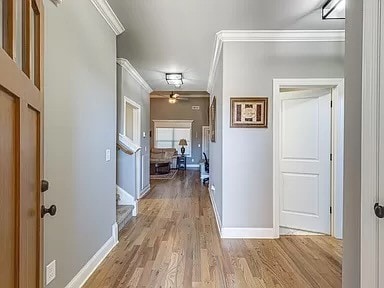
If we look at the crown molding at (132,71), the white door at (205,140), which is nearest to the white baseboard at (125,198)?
the crown molding at (132,71)

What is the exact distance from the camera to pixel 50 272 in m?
2.04

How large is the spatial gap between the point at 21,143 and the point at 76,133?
1425 millimetres

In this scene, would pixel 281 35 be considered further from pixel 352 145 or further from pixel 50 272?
pixel 50 272

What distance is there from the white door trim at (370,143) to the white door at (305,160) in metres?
2.79

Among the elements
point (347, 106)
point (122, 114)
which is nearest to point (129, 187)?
point (122, 114)

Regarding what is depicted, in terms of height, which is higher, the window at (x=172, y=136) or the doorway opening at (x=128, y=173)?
the window at (x=172, y=136)

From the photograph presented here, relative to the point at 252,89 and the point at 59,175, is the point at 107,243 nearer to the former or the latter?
the point at 59,175

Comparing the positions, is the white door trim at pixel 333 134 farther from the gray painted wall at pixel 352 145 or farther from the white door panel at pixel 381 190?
the white door panel at pixel 381 190

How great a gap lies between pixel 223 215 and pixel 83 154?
6.67ft

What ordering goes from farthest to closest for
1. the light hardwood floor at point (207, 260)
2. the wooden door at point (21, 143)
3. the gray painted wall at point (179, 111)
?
1. the gray painted wall at point (179, 111)
2. the light hardwood floor at point (207, 260)
3. the wooden door at point (21, 143)

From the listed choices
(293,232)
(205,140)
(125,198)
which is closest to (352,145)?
(293,232)

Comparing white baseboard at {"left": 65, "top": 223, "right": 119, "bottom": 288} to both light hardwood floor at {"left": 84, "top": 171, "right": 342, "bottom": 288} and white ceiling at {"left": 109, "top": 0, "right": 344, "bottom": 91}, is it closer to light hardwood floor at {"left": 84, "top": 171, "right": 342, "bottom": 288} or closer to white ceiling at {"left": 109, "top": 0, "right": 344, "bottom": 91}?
light hardwood floor at {"left": 84, "top": 171, "right": 342, "bottom": 288}

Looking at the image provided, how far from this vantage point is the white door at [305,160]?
13.3 feet

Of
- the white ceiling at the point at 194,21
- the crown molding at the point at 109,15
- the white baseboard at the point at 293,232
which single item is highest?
the white ceiling at the point at 194,21
